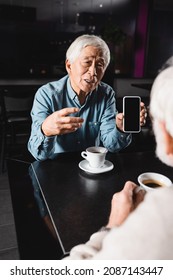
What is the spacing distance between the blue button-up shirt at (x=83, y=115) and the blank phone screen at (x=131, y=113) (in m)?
0.23

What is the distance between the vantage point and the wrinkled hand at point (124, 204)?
0.63m

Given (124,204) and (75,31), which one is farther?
(75,31)

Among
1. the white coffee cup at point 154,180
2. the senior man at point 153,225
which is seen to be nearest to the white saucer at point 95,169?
the white coffee cup at point 154,180

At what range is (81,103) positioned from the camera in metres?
1.56

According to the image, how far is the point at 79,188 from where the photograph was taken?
0.88 metres

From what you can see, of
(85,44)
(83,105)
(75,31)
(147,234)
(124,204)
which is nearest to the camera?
(147,234)

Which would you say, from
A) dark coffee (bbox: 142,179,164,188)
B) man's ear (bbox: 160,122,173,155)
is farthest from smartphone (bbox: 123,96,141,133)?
man's ear (bbox: 160,122,173,155)

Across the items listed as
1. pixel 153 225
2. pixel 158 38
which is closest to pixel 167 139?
pixel 153 225

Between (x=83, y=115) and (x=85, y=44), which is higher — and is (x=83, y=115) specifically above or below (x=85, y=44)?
below

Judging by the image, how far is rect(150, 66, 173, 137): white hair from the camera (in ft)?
1.63

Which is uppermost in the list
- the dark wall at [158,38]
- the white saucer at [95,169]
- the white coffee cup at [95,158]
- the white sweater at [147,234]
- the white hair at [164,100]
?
the dark wall at [158,38]

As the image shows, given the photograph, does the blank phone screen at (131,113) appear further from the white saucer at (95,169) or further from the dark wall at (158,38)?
the dark wall at (158,38)

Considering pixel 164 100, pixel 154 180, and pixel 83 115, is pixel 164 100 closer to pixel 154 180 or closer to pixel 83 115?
pixel 154 180
